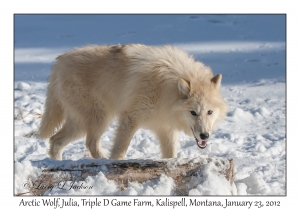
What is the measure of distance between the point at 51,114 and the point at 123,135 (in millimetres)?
1522

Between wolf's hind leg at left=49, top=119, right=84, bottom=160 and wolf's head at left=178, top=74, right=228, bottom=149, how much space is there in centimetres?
173

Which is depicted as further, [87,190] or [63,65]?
[63,65]

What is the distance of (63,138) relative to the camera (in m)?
6.50

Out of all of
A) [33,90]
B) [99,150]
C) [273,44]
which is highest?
[273,44]

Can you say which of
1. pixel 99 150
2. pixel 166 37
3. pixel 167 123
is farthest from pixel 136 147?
pixel 166 37

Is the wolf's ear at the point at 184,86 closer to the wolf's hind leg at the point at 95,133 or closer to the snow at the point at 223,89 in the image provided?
the snow at the point at 223,89

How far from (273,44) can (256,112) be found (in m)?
5.82

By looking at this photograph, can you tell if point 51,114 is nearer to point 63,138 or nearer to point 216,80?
point 63,138

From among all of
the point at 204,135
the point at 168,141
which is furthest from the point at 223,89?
the point at 204,135

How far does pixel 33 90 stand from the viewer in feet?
34.4

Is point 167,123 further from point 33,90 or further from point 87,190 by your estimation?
point 33,90

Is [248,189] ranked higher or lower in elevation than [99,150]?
lower

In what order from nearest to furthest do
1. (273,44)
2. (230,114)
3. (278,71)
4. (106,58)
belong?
(106,58)
(230,114)
(278,71)
(273,44)

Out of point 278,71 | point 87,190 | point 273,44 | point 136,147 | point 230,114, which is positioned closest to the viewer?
point 87,190
